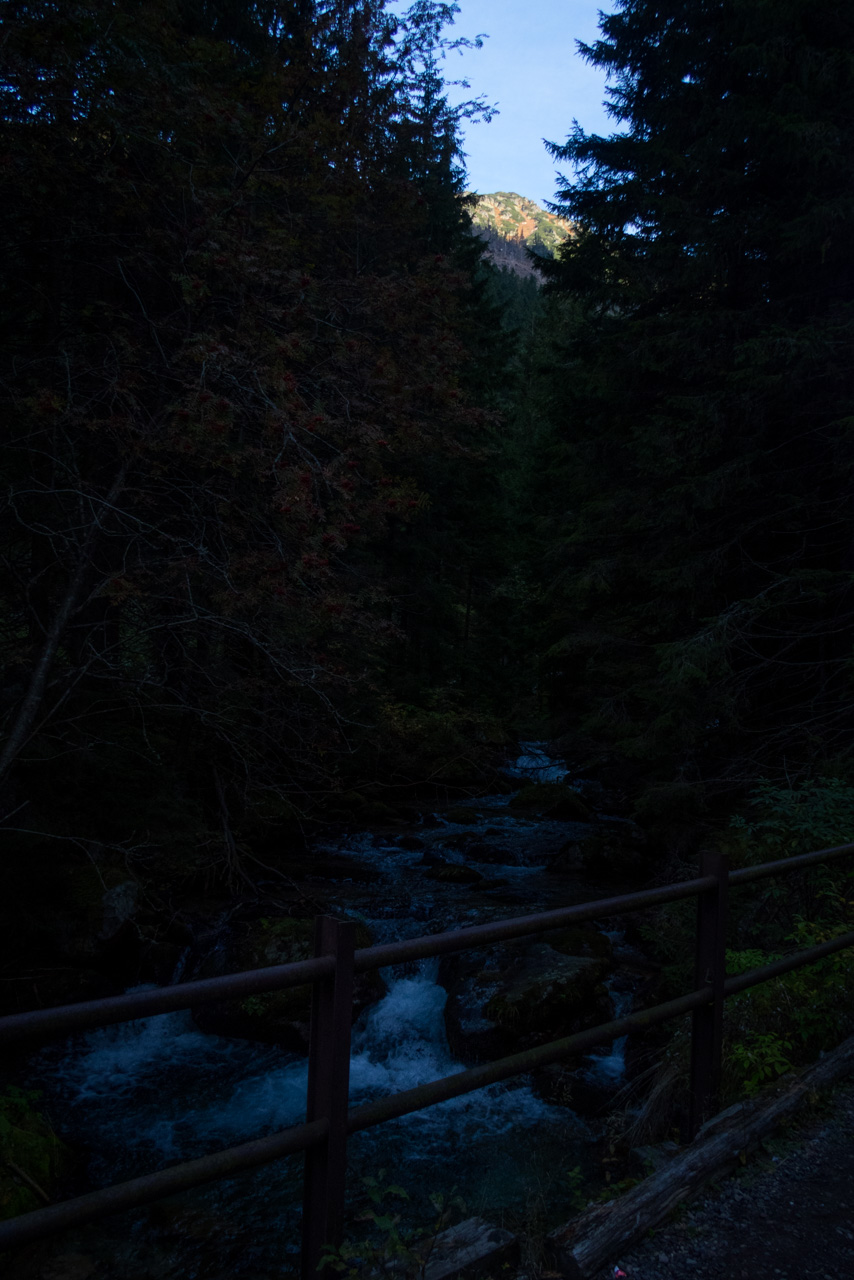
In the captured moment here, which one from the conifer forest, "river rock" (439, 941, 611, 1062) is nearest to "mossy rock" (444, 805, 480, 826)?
the conifer forest

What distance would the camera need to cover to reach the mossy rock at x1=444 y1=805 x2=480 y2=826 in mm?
16581

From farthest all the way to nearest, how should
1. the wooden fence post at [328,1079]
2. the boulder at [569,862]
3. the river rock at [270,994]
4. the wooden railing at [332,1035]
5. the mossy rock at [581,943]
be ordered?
the boulder at [569,862] → the mossy rock at [581,943] → the river rock at [270,994] → the wooden fence post at [328,1079] → the wooden railing at [332,1035]

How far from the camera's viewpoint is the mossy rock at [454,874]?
12227mm

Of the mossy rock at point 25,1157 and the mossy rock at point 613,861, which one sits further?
the mossy rock at point 613,861

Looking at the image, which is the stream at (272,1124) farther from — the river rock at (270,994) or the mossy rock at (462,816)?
the mossy rock at (462,816)

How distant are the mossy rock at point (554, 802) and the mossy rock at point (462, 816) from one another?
5.29 ft

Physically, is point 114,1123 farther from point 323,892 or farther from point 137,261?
point 137,261

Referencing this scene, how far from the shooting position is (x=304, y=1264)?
271 cm

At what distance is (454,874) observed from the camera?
485 inches

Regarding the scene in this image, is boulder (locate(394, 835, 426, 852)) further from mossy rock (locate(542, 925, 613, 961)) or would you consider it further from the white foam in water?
the white foam in water

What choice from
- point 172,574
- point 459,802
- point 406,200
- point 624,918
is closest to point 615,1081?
point 624,918

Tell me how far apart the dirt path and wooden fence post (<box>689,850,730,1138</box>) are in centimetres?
36

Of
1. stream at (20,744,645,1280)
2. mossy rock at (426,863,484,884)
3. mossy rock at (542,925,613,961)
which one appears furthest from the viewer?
mossy rock at (426,863,484,884)

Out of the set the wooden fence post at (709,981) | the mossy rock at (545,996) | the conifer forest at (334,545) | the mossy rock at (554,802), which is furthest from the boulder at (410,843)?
the wooden fence post at (709,981)
